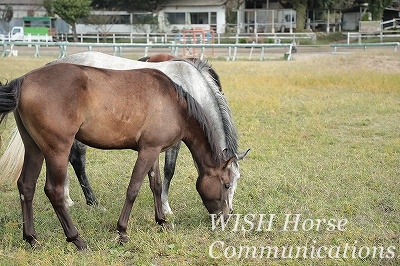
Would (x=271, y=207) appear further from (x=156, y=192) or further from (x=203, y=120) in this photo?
(x=203, y=120)

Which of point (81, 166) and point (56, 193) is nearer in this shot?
point (56, 193)

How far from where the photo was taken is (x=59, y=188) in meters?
4.75

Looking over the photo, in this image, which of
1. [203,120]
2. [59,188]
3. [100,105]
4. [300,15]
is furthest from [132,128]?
[300,15]

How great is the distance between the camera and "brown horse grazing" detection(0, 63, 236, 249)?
4.61 meters

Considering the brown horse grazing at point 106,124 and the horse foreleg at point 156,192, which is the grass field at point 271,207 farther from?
the brown horse grazing at point 106,124

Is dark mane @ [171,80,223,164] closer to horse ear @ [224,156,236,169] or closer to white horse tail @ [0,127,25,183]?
horse ear @ [224,156,236,169]

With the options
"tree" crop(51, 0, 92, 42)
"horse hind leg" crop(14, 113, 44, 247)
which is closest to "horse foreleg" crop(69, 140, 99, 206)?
"horse hind leg" crop(14, 113, 44, 247)

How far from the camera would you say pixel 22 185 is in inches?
198

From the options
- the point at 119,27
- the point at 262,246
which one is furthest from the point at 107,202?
the point at 119,27

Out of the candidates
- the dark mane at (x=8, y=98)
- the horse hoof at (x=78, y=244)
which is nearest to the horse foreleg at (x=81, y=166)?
the horse hoof at (x=78, y=244)

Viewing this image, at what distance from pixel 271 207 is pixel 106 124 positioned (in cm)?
199

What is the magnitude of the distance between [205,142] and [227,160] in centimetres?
26

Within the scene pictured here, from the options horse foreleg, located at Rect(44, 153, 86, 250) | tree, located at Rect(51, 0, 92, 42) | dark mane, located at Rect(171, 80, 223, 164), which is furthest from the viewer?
tree, located at Rect(51, 0, 92, 42)

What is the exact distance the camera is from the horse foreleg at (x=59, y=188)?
4676 millimetres
